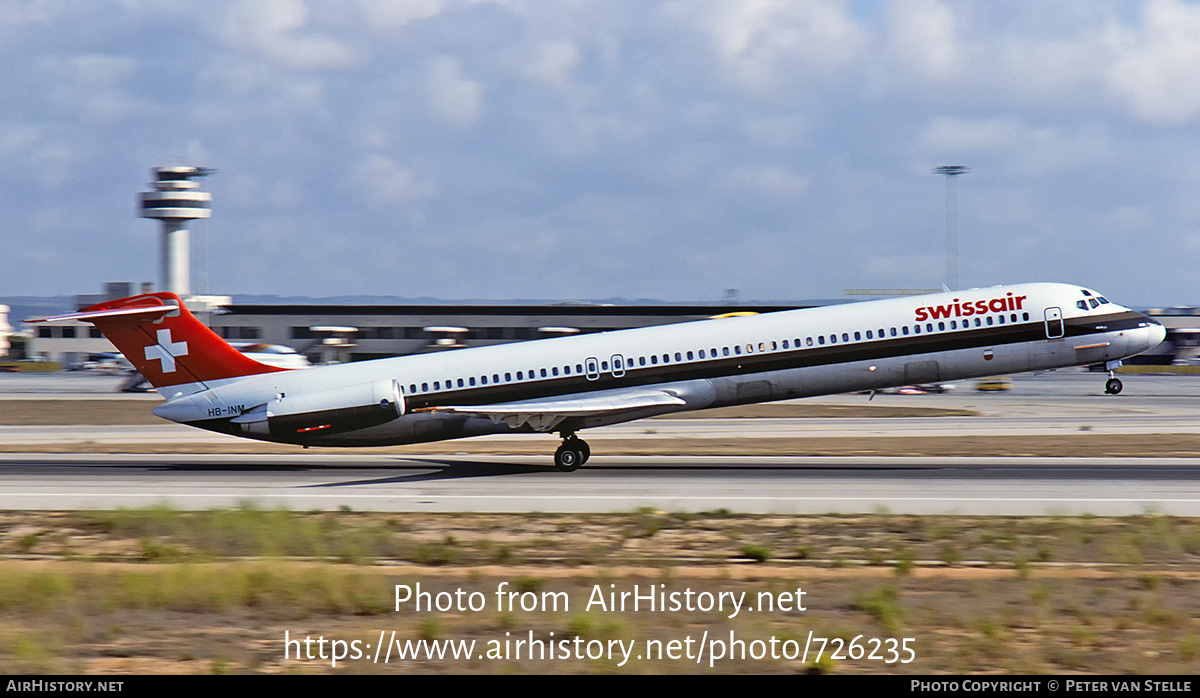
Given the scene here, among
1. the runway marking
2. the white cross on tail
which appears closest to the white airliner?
the white cross on tail

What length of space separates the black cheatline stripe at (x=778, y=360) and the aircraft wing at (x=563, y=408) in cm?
28

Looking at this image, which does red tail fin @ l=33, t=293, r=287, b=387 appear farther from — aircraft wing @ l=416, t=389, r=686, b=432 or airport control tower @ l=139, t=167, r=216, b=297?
airport control tower @ l=139, t=167, r=216, b=297

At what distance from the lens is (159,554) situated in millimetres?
18062

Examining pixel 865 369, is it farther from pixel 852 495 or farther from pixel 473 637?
pixel 473 637

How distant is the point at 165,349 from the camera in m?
29.5

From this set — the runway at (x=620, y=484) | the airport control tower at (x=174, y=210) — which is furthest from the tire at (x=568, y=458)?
the airport control tower at (x=174, y=210)

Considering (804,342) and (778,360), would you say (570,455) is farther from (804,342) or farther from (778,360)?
(804,342)

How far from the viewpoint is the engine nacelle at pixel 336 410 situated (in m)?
28.9

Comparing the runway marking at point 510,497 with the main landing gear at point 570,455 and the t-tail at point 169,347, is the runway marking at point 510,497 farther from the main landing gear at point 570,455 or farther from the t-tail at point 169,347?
the t-tail at point 169,347

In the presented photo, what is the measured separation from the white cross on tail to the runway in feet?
9.99

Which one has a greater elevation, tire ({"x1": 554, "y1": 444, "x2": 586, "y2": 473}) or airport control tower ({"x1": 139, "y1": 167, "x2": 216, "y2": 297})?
airport control tower ({"x1": 139, "y1": 167, "x2": 216, "y2": 297})

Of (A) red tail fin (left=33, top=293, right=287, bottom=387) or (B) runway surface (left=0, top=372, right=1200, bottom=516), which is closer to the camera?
(B) runway surface (left=0, top=372, right=1200, bottom=516)

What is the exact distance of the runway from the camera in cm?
2303
